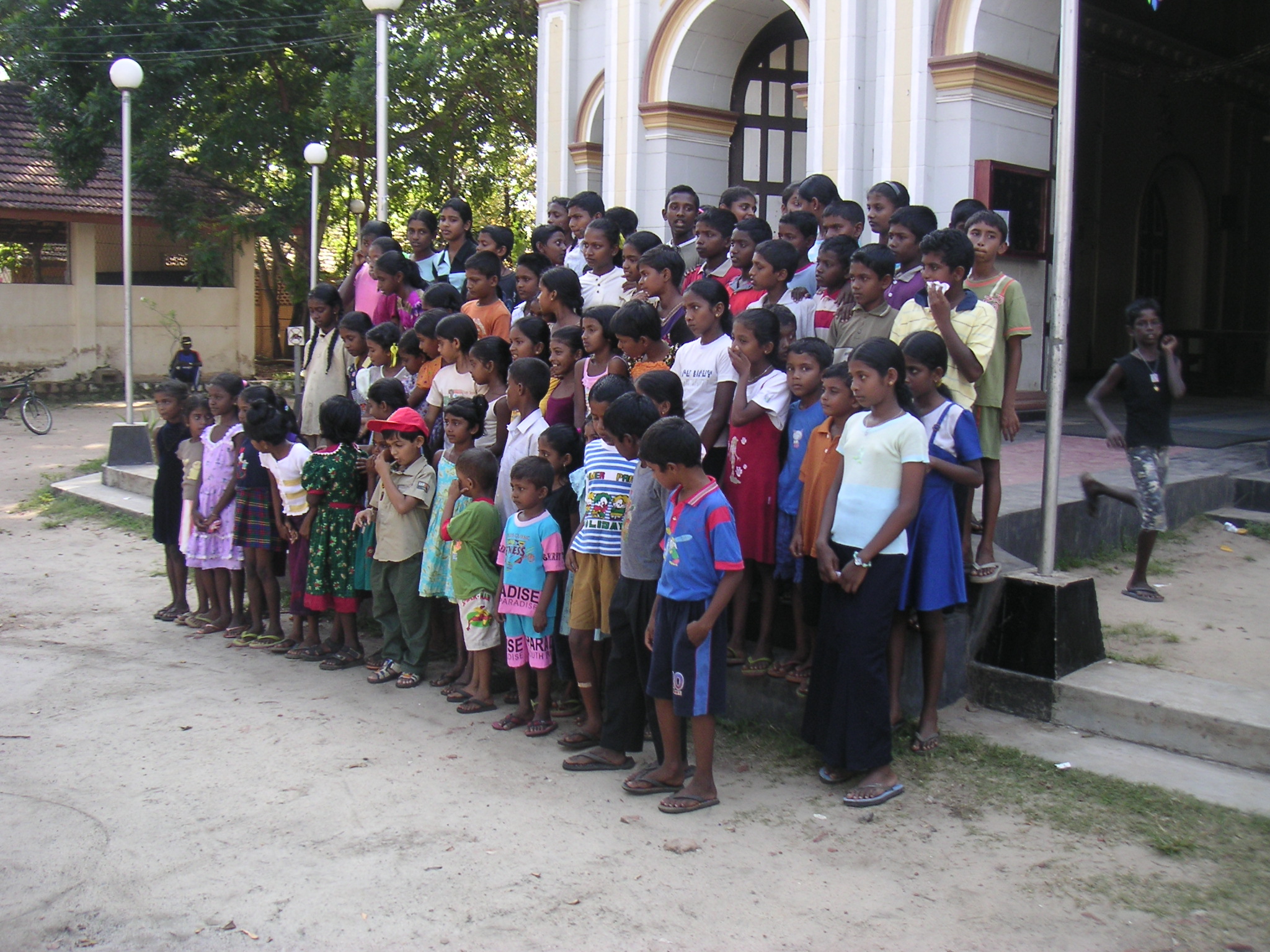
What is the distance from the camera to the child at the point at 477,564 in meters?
4.92

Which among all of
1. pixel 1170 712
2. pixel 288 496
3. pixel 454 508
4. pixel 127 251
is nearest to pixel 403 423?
pixel 454 508

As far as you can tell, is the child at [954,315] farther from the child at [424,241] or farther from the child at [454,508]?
the child at [424,241]

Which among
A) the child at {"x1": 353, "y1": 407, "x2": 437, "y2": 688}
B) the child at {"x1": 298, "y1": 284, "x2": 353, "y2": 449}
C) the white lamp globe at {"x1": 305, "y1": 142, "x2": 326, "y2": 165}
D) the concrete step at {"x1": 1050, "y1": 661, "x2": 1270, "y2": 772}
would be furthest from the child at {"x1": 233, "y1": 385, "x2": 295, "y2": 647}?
the white lamp globe at {"x1": 305, "y1": 142, "x2": 326, "y2": 165}

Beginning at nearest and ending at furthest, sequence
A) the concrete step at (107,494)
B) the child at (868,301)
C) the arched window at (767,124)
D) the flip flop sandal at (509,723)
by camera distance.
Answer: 1. the child at (868,301)
2. the flip flop sandal at (509,723)
3. the concrete step at (107,494)
4. the arched window at (767,124)

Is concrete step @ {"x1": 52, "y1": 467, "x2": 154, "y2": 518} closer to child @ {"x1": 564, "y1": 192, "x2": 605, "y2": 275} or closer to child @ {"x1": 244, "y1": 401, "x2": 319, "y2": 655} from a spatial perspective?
child @ {"x1": 244, "y1": 401, "x2": 319, "y2": 655}

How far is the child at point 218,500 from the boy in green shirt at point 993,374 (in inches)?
150

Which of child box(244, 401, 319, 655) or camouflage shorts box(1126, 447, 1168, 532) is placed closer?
child box(244, 401, 319, 655)

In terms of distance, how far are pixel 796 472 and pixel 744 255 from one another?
4.74 feet

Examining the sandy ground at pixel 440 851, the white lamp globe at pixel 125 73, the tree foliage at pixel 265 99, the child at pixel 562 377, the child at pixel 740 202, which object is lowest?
the sandy ground at pixel 440 851

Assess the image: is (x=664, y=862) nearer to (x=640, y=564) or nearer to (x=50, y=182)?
(x=640, y=564)

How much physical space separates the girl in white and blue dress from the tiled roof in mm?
18468

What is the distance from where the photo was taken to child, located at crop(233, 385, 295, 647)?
594 centimetres

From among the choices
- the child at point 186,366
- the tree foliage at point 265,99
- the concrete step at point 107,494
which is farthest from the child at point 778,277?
the child at point 186,366

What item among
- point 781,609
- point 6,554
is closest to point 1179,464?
point 781,609
